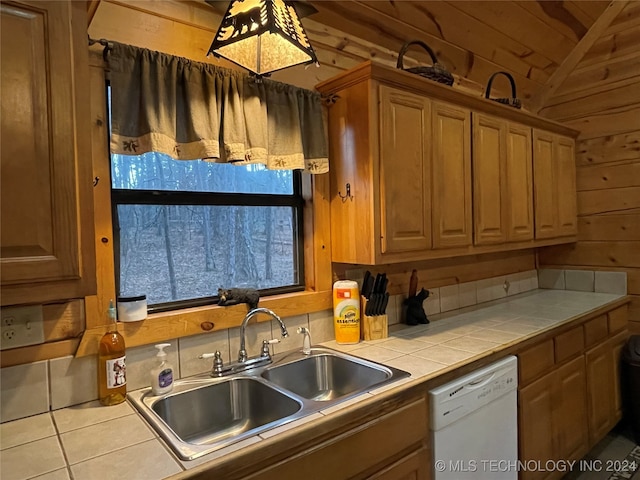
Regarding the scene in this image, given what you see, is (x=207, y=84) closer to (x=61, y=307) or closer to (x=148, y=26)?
(x=148, y=26)

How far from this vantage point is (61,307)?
4.54 feet

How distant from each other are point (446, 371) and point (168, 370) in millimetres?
1040

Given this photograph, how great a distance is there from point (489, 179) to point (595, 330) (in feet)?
3.90

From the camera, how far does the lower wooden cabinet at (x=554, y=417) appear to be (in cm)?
198

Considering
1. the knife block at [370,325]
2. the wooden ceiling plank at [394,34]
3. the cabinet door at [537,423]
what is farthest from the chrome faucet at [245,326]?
the wooden ceiling plank at [394,34]

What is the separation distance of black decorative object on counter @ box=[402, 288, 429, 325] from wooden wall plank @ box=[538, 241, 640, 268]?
174 centimetres

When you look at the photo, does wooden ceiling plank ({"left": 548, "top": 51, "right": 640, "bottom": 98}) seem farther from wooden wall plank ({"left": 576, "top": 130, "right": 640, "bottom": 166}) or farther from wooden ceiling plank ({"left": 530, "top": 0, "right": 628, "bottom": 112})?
wooden wall plank ({"left": 576, "top": 130, "right": 640, "bottom": 166})

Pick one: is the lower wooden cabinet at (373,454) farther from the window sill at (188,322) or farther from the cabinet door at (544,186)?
the cabinet door at (544,186)

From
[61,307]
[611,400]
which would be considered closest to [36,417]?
[61,307]

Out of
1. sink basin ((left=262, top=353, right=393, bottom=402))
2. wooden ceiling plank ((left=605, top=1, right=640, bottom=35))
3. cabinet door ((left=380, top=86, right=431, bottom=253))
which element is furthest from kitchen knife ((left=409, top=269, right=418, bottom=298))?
wooden ceiling plank ((left=605, top=1, right=640, bottom=35))

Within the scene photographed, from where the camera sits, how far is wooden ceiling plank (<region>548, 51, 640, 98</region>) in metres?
2.96

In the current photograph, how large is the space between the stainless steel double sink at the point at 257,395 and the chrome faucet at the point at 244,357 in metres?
0.03

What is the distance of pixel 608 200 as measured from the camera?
3.09m

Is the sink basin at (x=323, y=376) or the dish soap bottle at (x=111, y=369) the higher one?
the dish soap bottle at (x=111, y=369)
